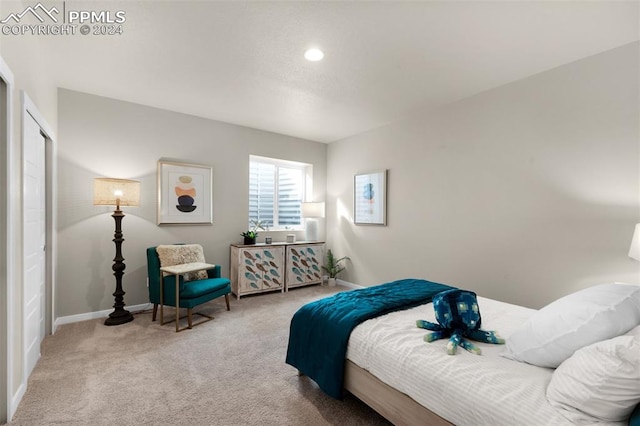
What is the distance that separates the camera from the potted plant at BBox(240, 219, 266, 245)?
14.7 feet

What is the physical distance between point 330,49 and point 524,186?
Result: 7.62ft

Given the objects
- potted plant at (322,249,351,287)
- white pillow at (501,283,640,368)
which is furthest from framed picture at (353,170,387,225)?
white pillow at (501,283,640,368)

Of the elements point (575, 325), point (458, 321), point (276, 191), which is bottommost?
point (458, 321)

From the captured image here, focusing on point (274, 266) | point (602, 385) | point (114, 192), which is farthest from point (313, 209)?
point (602, 385)

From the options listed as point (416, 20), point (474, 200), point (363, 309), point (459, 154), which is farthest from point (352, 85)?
point (363, 309)

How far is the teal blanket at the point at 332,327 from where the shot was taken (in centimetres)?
181

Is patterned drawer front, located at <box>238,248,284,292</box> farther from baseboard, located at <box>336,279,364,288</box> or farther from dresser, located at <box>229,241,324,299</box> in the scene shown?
baseboard, located at <box>336,279,364,288</box>

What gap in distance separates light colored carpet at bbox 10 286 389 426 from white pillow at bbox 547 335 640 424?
1.05 meters

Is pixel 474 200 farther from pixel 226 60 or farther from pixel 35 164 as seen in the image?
pixel 35 164

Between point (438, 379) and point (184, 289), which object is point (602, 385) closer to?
point (438, 379)

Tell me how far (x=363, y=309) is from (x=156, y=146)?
3.46 metres

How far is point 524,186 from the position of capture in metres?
2.93

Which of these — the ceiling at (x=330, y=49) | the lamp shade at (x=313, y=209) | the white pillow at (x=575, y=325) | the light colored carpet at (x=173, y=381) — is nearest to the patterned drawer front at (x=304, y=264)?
the lamp shade at (x=313, y=209)

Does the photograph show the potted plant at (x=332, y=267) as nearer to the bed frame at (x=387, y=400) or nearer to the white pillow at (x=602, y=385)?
the bed frame at (x=387, y=400)
